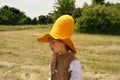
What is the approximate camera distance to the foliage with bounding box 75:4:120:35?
25.7 m

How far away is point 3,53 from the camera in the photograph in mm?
11586

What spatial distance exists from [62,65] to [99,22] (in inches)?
929

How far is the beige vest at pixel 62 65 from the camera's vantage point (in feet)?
8.52

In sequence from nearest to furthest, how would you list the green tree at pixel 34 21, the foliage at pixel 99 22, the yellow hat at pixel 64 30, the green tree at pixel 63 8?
the yellow hat at pixel 64 30, the foliage at pixel 99 22, the green tree at pixel 63 8, the green tree at pixel 34 21

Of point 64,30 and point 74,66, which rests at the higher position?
point 64,30

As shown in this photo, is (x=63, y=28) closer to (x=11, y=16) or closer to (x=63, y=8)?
(x=63, y=8)

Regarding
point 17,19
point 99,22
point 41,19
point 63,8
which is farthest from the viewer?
point 17,19

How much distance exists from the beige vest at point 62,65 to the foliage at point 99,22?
23.2m

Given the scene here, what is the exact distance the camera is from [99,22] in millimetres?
25984

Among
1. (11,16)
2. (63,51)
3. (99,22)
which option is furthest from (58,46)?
(11,16)

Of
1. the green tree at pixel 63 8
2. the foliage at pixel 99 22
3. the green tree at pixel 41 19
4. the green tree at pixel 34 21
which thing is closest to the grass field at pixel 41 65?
the foliage at pixel 99 22

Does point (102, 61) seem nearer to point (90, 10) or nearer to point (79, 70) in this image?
point (79, 70)

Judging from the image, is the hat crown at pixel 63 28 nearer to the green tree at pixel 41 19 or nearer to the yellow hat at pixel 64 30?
the yellow hat at pixel 64 30

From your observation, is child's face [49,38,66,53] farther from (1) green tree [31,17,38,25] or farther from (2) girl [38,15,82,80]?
(1) green tree [31,17,38,25]
